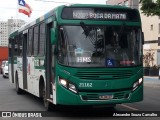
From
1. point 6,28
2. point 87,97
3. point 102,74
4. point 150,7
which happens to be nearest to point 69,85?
point 87,97

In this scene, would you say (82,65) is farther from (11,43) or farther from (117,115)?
(11,43)

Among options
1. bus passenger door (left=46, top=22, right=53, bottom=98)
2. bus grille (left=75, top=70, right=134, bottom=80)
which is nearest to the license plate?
bus grille (left=75, top=70, right=134, bottom=80)

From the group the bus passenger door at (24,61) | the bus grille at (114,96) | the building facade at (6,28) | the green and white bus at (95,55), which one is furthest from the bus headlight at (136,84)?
the building facade at (6,28)

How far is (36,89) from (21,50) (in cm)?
397

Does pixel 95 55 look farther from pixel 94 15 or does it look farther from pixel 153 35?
pixel 153 35

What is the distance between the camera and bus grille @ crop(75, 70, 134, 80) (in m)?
10.9

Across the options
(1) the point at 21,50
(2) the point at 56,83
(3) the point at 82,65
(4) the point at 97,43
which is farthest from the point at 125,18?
(1) the point at 21,50

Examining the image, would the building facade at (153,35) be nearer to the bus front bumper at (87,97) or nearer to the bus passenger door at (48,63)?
the bus passenger door at (48,63)

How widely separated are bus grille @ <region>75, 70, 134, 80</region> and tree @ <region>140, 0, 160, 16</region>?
1261 centimetres

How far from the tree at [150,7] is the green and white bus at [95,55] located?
1177 centimetres

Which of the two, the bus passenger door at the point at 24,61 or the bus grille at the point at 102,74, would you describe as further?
the bus passenger door at the point at 24,61

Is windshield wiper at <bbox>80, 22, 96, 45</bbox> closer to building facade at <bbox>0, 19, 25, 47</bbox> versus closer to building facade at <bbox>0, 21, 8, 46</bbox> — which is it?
building facade at <bbox>0, 19, 25, 47</bbox>

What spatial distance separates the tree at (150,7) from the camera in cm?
2317

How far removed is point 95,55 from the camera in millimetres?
11016
